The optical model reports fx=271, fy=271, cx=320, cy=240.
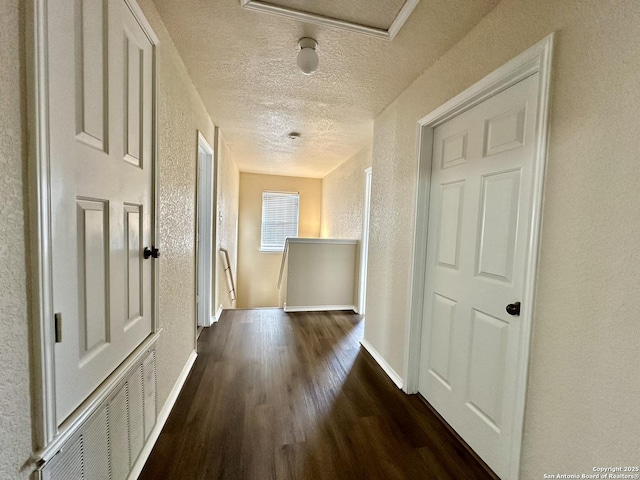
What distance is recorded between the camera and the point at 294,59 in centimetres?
174

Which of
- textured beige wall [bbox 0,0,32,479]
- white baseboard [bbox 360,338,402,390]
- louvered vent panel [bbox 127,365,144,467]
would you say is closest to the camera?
textured beige wall [bbox 0,0,32,479]

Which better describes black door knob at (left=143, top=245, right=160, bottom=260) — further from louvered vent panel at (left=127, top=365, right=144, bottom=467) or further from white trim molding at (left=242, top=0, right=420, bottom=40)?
white trim molding at (left=242, top=0, right=420, bottom=40)

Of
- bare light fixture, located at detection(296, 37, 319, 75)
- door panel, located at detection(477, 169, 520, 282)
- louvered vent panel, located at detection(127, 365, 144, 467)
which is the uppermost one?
bare light fixture, located at detection(296, 37, 319, 75)

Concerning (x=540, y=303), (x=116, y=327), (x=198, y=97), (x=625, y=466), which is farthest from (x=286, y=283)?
(x=625, y=466)

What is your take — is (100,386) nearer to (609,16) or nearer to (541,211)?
Result: (541,211)

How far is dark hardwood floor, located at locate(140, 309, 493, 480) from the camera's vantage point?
1.35 metres

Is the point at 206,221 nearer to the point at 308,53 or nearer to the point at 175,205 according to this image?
the point at 175,205

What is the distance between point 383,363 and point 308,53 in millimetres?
2350

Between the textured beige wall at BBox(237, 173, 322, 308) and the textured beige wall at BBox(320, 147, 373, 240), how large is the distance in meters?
0.37

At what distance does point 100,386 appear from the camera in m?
0.96

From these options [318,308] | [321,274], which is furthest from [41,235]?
[318,308]

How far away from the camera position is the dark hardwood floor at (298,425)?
4.44 feet

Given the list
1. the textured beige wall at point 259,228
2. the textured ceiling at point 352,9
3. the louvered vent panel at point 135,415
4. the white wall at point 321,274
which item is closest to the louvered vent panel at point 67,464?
the louvered vent panel at point 135,415

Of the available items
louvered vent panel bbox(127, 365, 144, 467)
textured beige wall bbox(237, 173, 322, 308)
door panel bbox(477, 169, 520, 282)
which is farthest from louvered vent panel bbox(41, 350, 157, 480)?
textured beige wall bbox(237, 173, 322, 308)
